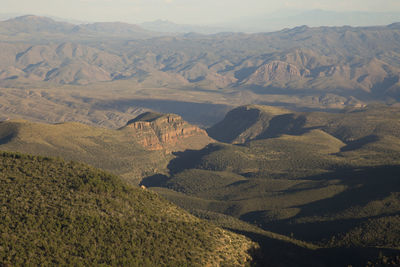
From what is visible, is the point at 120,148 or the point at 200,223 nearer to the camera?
the point at 200,223

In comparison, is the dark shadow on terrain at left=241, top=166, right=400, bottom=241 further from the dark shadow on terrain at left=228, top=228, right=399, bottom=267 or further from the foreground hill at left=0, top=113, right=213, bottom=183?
the foreground hill at left=0, top=113, right=213, bottom=183

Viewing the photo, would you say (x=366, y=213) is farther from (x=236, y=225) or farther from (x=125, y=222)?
(x=125, y=222)

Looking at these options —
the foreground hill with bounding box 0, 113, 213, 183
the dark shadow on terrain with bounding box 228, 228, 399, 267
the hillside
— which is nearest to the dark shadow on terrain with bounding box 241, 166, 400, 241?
the hillside

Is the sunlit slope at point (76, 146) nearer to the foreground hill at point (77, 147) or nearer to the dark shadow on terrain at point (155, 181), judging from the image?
the foreground hill at point (77, 147)

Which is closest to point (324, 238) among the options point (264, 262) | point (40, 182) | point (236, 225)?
point (236, 225)

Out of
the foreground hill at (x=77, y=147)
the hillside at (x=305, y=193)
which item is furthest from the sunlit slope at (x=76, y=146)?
the hillside at (x=305, y=193)

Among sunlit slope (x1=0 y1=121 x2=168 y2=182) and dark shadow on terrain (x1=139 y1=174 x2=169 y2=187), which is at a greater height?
sunlit slope (x1=0 y1=121 x2=168 y2=182)
